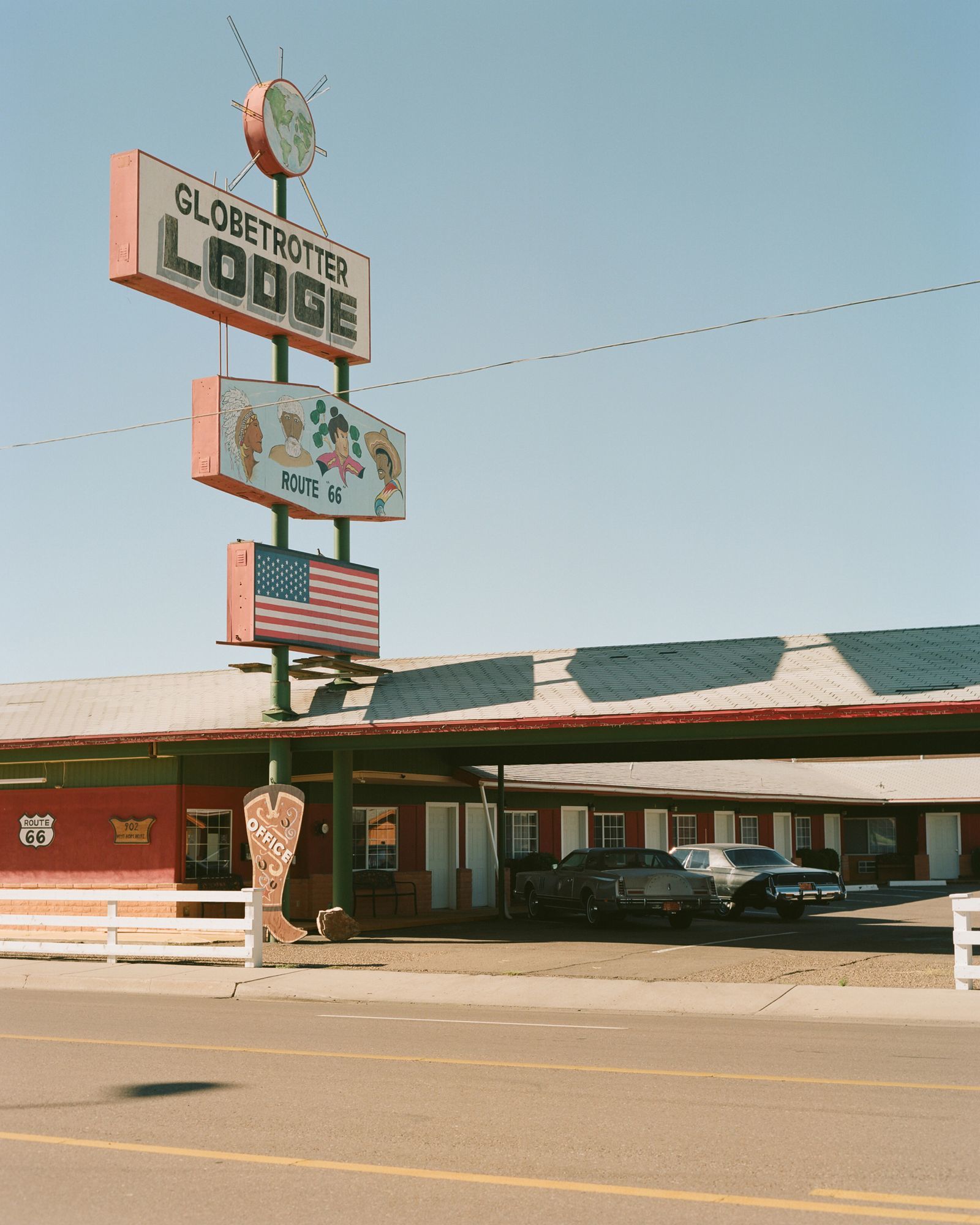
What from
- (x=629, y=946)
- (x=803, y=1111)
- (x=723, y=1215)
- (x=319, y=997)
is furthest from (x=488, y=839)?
(x=723, y=1215)

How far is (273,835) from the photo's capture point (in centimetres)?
2025

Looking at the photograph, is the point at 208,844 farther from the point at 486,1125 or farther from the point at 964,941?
the point at 486,1125

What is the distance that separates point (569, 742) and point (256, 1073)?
35.0ft

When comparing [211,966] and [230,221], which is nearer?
[211,966]

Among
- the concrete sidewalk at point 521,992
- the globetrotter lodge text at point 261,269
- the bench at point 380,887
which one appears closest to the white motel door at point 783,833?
the bench at point 380,887

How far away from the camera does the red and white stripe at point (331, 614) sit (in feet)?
72.7

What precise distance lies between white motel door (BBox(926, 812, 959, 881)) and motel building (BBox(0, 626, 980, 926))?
17769 mm

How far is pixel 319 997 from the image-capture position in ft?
49.9

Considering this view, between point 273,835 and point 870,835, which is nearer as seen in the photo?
point 273,835

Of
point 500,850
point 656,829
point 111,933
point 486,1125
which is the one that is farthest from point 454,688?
point 656,829

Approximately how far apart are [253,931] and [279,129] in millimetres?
14848

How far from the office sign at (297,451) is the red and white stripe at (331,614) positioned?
4.17 feet

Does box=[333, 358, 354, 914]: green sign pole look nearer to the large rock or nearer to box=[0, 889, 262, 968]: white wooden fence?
the large rock

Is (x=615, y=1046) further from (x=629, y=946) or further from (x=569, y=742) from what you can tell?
(x=629, y=946)
